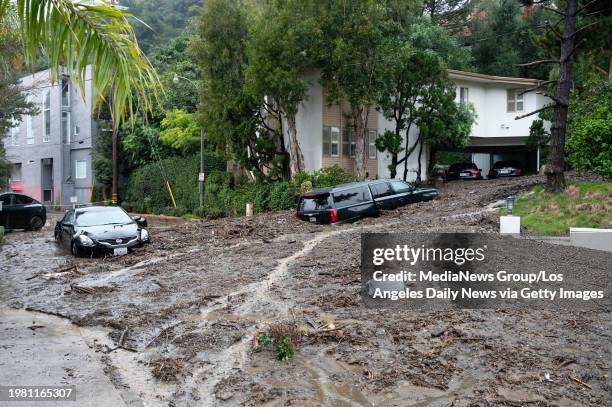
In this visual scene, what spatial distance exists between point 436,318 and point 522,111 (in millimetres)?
29097

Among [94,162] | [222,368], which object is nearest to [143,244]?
[222,368]

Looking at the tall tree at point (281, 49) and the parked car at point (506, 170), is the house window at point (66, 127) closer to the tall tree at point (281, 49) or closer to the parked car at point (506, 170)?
the tall tree at point (281, 49)

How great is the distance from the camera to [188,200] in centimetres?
3672

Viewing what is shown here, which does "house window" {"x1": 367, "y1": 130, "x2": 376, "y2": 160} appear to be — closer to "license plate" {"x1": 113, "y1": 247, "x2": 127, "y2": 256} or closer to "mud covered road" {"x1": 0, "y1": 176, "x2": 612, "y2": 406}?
"license plate" {"x1": 113, "y1": 247, "x2": 127, "y2": 256}

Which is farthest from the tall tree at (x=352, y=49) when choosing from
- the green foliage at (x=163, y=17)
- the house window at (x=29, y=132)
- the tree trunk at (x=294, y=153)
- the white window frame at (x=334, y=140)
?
the green foliage at (x=163, y=17)

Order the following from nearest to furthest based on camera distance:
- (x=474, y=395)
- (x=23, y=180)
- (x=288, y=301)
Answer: (x=474, y=395), (x=288, y=301), (x=23, y=180)

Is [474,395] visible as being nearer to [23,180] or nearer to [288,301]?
[288,301]

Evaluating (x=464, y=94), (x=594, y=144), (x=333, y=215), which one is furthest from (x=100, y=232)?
(x=464, y=94)

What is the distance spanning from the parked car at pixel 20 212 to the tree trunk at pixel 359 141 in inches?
547

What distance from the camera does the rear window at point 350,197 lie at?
18344 mm

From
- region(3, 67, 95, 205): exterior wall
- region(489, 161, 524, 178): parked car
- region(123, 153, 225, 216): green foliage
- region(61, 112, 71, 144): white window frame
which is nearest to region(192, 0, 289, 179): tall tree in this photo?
region(123, 153, 225, 216): green foliage

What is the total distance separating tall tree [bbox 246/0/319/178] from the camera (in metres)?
25.2

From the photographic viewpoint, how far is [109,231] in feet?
53.6

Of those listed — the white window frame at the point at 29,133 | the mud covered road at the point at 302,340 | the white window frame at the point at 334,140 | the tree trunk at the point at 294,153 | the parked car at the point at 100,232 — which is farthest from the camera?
the white window frame at the point at 29,133
